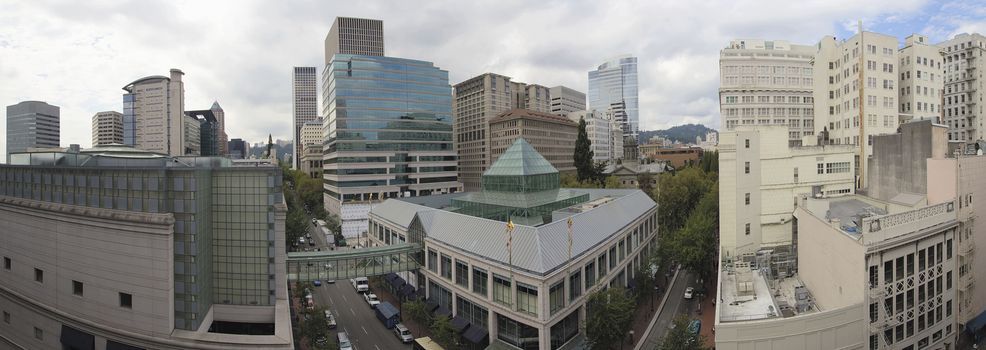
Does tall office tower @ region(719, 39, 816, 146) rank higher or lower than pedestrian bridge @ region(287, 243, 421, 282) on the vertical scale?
higher

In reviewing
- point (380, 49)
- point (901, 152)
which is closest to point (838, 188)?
point (901, 152)

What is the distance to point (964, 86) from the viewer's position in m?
81.7

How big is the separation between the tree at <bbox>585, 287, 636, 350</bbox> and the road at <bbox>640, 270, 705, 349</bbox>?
5154mm

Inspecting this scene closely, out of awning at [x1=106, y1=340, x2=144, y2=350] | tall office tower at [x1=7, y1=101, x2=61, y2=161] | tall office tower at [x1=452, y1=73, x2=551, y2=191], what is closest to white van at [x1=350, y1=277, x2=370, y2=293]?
awning at [x1=106, y1=340, x2=144, y2=350]

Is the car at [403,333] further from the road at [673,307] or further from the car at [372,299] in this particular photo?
the road at [673,307]

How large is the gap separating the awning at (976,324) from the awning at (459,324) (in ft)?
128

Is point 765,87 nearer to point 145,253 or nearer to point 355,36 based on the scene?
point 145,253

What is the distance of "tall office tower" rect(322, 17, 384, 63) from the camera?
6560 inches

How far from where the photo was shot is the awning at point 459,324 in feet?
128

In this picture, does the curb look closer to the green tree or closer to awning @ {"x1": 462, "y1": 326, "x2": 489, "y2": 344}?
the green tree

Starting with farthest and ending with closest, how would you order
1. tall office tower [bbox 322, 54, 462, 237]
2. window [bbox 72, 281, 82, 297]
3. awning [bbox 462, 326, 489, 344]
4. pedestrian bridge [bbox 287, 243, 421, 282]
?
1. tall office tower [bbox 322, 54, 462, 237]
2. pedestrian bridge [bbox 287, 243, 421, 282]
3. awning [bbox 462, 326, 489, 344]
4. window [bbox 72, 281, 82, 297]

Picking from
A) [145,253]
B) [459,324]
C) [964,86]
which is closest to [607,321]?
[459,324]

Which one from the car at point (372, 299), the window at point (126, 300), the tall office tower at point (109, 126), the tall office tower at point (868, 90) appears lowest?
the car at point (372, 299)

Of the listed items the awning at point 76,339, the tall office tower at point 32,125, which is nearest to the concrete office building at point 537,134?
the awning at point 76,339
